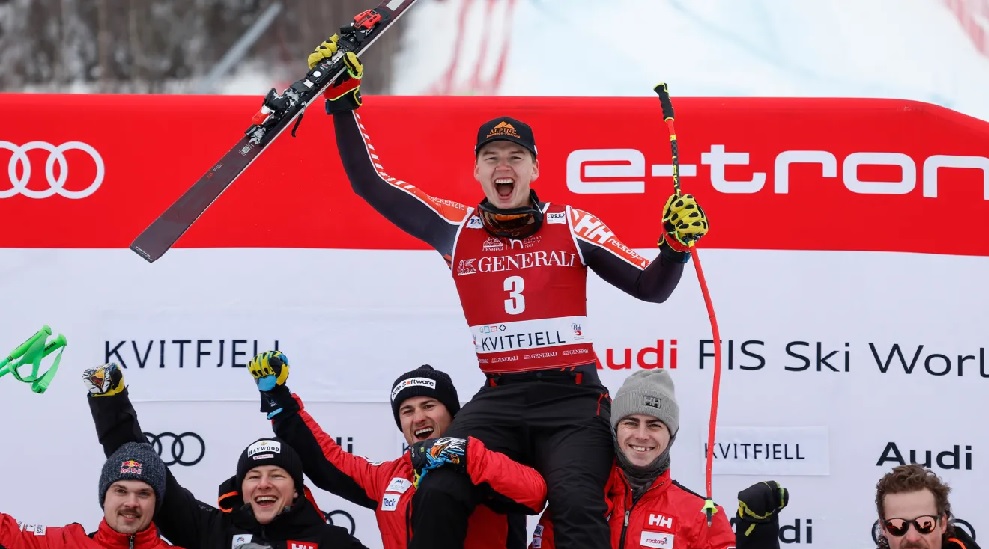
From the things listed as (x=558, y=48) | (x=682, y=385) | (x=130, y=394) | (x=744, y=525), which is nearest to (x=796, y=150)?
(x=682, y=385)

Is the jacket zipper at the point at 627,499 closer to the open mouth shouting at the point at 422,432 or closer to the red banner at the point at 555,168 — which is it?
the open mouth shouting at the point at 422,432

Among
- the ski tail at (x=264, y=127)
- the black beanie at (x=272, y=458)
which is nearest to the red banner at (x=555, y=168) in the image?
the ski tail at (x=264, y=127)

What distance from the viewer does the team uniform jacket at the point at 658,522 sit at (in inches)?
149

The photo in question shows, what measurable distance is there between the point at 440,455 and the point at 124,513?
129cm

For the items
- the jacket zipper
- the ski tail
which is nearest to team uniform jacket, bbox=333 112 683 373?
the jacket zipper

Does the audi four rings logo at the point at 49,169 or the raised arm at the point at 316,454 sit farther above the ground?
the audi four rings logo at the point at 49,169

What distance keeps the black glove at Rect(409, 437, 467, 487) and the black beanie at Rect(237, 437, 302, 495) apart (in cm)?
75

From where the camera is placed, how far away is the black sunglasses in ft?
11.6

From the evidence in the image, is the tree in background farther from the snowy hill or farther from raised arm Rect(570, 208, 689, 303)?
raised arm Rect(570, 208, 689, 303)

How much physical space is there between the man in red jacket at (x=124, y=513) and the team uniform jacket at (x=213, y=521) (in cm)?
9

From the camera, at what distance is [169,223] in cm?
423

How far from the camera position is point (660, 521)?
3.81 metres

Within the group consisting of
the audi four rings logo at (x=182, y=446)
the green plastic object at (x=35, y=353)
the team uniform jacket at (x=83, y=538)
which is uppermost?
the green plastic object at (x=35, y=353)

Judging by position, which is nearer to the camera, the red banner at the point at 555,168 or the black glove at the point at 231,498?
the black glove at the point at 231,498
